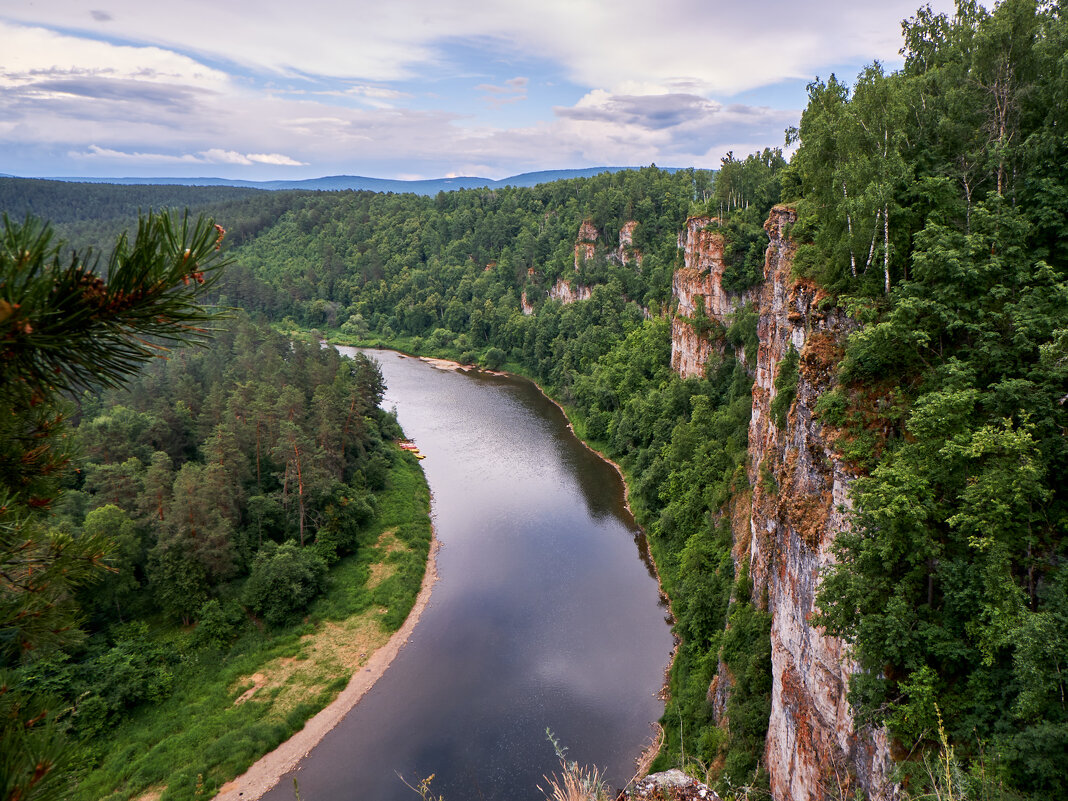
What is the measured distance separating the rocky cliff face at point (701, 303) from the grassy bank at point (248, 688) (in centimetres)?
2452

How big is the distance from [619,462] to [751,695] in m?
27.6

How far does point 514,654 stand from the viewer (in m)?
27.0

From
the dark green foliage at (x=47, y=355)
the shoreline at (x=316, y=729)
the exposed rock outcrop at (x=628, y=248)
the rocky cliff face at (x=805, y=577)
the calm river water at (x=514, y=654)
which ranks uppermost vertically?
the exposed rock outcrop at (x=628, y=248)

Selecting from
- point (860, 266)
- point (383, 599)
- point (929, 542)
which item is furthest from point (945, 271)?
point (383, 599)

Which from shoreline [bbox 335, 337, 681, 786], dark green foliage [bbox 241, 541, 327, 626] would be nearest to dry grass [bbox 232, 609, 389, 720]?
dark green foliage [bbox 241, 541, 327, 626]

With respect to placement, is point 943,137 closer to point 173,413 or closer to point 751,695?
point 751,695

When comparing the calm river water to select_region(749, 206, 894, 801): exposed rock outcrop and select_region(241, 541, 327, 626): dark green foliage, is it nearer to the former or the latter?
select_region(241, 541, 327, 626): dark green foliage

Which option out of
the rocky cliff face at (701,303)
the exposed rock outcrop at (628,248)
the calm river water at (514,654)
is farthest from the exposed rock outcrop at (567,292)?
the calm river water at (514,654)

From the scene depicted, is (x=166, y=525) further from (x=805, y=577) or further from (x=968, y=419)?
(x=968, y=419)

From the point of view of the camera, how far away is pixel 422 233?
370 feet

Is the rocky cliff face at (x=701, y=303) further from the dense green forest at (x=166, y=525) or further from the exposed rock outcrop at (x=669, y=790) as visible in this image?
the exposed rock outcrop at (x=669, y=790)

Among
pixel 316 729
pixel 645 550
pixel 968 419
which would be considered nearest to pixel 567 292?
pixel 645 550

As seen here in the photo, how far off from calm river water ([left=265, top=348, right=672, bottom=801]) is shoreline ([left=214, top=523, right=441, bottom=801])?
37 centimetres

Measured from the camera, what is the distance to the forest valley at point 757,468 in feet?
13.6
